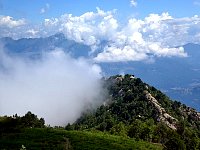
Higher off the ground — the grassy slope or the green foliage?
the green foliage

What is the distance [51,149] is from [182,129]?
65157 millimetres

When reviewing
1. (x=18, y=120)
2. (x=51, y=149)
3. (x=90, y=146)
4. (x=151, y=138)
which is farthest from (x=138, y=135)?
(x=51, y=149)

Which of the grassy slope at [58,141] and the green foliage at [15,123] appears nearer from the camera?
the grassy slope at [58,141]

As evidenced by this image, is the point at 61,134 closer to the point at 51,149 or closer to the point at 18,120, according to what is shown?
the point at 51,149

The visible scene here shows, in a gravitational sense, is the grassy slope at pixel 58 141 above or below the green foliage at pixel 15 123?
below

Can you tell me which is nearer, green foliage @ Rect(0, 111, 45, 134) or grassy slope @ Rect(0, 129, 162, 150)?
grassy slope @ Rect(0, 129, 162, 150)

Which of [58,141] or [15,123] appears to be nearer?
[58,141]

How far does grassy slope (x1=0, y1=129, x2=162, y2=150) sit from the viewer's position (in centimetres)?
9475

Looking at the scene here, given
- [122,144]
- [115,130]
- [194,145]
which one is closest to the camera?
[122,144]

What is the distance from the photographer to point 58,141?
331 ft

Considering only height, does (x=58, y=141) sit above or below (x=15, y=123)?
below

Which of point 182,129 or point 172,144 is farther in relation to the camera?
point 182,129

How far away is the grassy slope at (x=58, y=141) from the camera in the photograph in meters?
94.8

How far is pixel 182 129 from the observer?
144 m
